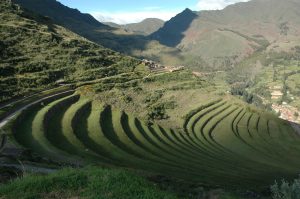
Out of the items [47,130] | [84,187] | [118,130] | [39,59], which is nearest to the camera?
[84,187]

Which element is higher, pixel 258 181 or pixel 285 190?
pixel 285 190

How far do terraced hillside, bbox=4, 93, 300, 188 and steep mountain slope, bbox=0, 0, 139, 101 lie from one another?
8.58 m

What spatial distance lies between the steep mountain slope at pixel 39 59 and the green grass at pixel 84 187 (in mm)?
59472

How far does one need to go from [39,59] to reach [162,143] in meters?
42.4

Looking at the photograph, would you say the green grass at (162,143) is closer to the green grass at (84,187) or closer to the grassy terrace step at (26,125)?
the grassy terrace step at (26,125)

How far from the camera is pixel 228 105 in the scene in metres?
123

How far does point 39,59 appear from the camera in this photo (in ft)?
326

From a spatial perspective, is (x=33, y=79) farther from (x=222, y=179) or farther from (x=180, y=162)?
(x=222, y=179)

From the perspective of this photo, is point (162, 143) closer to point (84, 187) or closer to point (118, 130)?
point (118, 130)

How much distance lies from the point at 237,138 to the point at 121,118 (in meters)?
27.9

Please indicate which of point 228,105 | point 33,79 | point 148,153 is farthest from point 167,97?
point 148,153

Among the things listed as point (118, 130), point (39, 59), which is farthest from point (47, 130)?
point (39, 59)

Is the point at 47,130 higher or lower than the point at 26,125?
lower

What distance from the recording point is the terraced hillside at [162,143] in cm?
5541
